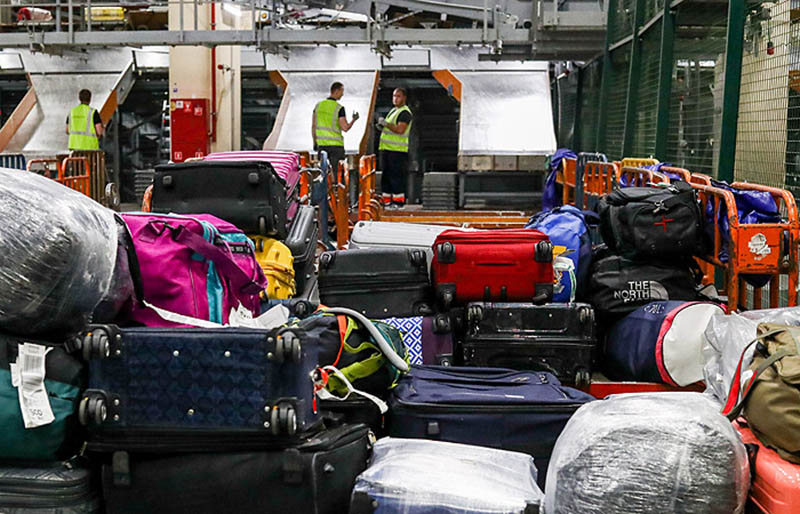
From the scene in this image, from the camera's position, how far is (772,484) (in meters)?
2.45

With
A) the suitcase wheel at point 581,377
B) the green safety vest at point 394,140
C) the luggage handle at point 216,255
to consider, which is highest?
the green safety vest at point 394,140

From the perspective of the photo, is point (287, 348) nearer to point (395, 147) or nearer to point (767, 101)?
point (767, 101)

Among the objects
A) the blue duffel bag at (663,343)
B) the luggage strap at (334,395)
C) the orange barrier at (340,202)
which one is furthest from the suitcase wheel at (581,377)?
the orange barrier at (340,202)

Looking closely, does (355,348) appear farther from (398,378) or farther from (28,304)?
(28,304)

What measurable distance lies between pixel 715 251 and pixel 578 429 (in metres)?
2.29

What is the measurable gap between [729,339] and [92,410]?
2.12 metres

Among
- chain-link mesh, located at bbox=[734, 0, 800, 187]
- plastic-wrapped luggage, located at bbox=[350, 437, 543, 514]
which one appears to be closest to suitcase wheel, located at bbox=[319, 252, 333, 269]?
plastic-wrapped luggage, located at bbox=[350, 437, 543, 514]

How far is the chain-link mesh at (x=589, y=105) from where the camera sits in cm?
1172

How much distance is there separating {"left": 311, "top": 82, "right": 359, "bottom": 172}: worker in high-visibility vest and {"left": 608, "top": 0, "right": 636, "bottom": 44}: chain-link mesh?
10.1 ft

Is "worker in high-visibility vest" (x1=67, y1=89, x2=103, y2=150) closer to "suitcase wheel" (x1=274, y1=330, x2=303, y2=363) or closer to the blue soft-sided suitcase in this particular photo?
the blue soft-sided suitcase

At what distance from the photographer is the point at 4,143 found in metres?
14.4

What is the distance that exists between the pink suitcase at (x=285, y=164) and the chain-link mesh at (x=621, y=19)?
4.58 metres

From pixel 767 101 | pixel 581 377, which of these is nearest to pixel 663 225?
pixel 581 377

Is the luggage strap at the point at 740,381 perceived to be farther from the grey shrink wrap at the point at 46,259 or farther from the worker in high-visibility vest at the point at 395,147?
the worker in high-visibility vest at the point at 395,147
